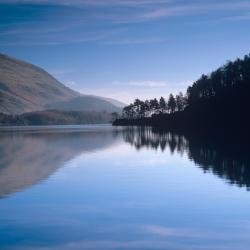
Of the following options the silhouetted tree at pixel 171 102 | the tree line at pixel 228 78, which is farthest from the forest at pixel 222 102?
the silhouetted tree at pixel 171 102

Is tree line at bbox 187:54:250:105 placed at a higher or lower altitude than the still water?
higher

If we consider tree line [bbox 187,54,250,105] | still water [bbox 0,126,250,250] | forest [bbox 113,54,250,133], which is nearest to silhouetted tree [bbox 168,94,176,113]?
forest [bbox 113,54,250,133]

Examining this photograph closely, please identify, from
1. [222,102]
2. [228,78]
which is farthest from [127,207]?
[228,78]

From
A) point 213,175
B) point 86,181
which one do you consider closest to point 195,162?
point 213,175

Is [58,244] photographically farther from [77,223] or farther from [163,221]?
[163,221]

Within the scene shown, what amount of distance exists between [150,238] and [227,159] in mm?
24169

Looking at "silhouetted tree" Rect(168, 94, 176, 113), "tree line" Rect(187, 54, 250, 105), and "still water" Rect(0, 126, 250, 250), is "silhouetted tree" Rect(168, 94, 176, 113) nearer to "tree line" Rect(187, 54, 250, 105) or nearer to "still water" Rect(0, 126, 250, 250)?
"tree line" Rect(187, 54, 250, 105)

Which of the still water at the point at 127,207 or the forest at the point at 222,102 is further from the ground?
the forest at the point at 222,102

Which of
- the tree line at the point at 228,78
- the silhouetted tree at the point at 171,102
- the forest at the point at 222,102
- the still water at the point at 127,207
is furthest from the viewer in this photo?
the silhouetted tree at the point at 171,102

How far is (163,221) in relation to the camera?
57.1 feet

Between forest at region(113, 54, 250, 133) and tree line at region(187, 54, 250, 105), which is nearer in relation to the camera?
forest at region(113, 54, 250, 133)

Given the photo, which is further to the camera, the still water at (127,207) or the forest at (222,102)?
the forest at (222,102)

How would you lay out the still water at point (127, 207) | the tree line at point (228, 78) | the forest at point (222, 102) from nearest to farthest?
the still water at point (127, 207)
the forest at point (222, 102)
the tree line at point (228, 78)

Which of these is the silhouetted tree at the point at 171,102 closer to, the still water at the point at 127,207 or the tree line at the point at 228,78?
the tree line at the point at 228,78
